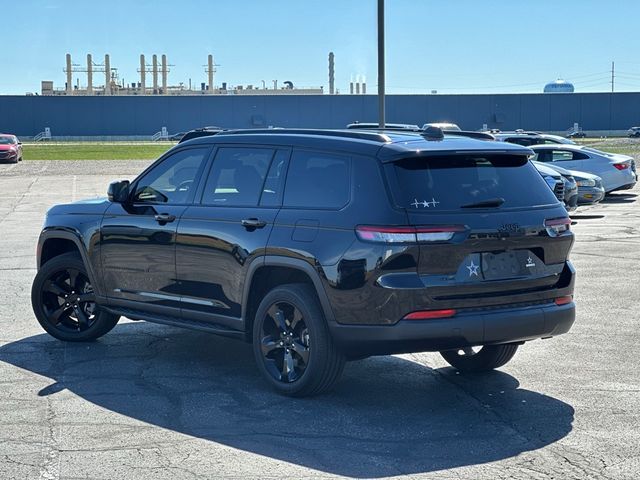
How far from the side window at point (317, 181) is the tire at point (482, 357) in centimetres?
177

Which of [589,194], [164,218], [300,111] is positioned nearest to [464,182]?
[164,218]

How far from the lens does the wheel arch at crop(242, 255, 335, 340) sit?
6.73 meters

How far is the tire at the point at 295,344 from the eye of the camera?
22.3 feet

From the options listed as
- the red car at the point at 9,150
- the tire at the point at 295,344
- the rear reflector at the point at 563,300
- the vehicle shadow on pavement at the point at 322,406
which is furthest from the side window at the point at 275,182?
the red car at the point at 9,150

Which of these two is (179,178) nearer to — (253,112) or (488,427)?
(488,427)

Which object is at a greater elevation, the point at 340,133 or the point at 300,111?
the point at 340,133

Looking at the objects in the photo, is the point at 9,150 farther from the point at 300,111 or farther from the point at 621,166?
the point at 300,111

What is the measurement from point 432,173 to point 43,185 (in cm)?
2945

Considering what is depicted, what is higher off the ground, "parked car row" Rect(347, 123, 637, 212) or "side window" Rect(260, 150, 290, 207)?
"side window" Rect(260, 150, 290, 207)

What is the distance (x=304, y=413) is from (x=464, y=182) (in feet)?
5.97

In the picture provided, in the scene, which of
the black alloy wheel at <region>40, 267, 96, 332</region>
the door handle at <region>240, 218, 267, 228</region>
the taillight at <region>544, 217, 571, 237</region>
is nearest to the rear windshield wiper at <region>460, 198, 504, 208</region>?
the taillight at <region>544, 217, 571, 237</region>

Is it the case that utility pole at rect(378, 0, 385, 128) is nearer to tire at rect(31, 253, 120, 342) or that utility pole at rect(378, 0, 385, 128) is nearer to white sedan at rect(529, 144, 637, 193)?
white sedan at rect(529, 144, 637, 193)

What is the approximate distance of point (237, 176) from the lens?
25.1 feet

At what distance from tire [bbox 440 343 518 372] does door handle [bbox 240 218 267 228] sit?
188 centimetres
